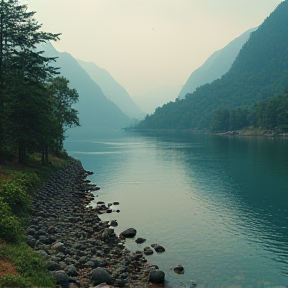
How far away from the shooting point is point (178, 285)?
82.9 ft

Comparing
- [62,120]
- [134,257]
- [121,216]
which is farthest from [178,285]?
[62,120]

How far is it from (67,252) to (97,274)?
193 inches

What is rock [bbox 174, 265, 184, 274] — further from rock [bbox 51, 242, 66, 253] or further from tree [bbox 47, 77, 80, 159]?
tree [bbox 47, 77, 80, 159]

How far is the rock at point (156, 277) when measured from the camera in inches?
991

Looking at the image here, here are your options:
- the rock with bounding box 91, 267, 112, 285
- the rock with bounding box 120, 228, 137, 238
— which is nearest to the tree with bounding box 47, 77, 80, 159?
the rock with bounding box 120, 228, 137, 238

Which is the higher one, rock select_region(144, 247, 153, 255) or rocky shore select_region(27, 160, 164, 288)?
rocky shore select_region(27, 160, 164, 288)

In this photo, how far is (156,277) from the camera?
25.2m

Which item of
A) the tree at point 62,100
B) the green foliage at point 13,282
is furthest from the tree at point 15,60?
the green foliage at point 13,282

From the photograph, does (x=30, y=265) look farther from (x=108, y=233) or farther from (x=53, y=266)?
(x=108, y=233)

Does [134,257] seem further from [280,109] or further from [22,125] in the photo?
[280,109]

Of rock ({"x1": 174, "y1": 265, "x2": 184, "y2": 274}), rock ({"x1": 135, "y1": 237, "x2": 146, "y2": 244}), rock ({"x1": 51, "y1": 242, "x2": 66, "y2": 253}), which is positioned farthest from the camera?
rock ({"x1": 135, "y1": 237, "x2": 146, "y2": 244})

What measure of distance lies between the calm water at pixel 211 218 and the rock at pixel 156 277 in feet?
3.50

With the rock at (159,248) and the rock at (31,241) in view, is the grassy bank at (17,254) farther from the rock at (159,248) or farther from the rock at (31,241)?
the rock at (159,248)

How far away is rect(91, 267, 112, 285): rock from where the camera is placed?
23562 millimetres
